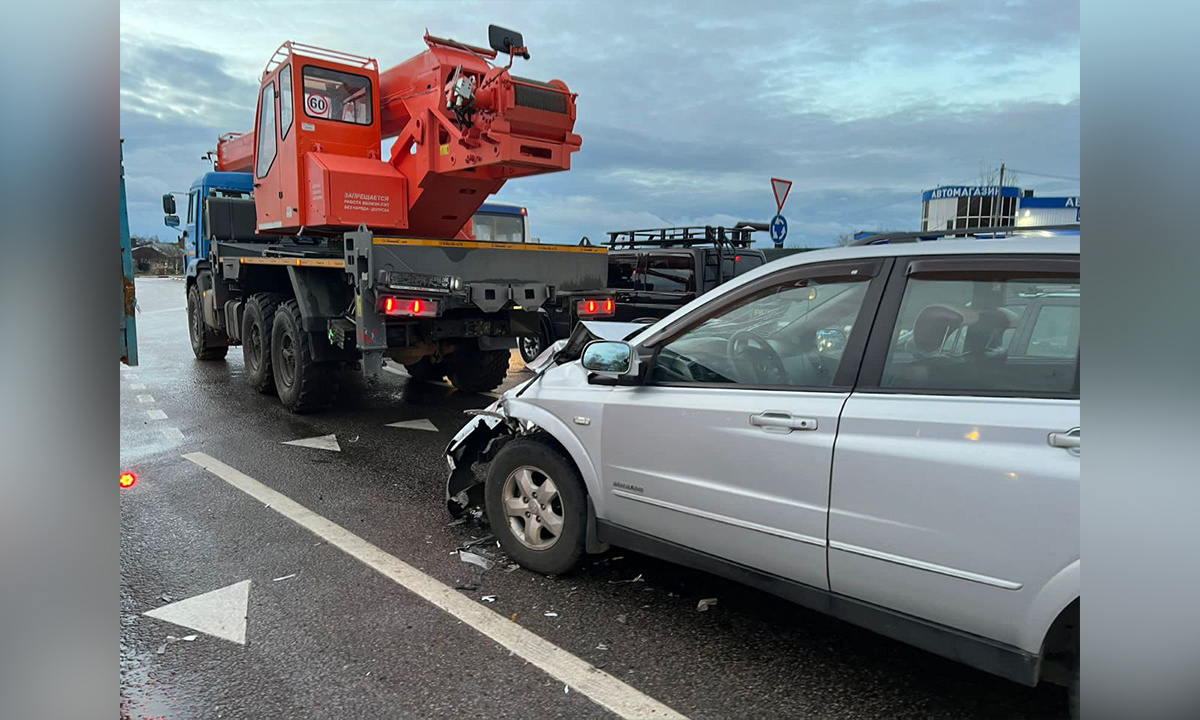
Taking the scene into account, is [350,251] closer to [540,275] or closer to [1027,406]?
[540,275]

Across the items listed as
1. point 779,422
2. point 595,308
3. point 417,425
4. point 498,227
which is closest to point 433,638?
point 779,422

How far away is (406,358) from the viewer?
317 inches

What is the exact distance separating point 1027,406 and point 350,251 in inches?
231

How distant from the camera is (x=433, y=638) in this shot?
3365 mm

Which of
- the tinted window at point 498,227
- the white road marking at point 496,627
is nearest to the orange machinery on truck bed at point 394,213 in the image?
the white road marking at point 496,627

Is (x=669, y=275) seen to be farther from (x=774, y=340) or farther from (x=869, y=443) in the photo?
(x=869, y=443)

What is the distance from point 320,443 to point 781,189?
766cm

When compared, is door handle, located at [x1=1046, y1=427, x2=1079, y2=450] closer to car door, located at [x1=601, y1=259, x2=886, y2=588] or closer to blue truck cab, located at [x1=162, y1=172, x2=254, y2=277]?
car door, located at [x1=601, y1=259, x2=886, y2=588]

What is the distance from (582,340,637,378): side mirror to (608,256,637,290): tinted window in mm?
8692

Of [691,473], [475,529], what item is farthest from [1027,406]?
[475,529]

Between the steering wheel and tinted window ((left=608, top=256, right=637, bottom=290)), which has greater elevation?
tinted window ((left=608, top=256, right=637, bottom=290))

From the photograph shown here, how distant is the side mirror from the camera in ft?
11.6

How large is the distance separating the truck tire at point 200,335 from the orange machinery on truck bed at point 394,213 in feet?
9.81

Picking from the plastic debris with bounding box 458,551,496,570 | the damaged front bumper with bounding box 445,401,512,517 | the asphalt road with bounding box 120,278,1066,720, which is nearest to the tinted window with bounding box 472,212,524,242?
the asphalt road with bounding box 120,278,1066,720
